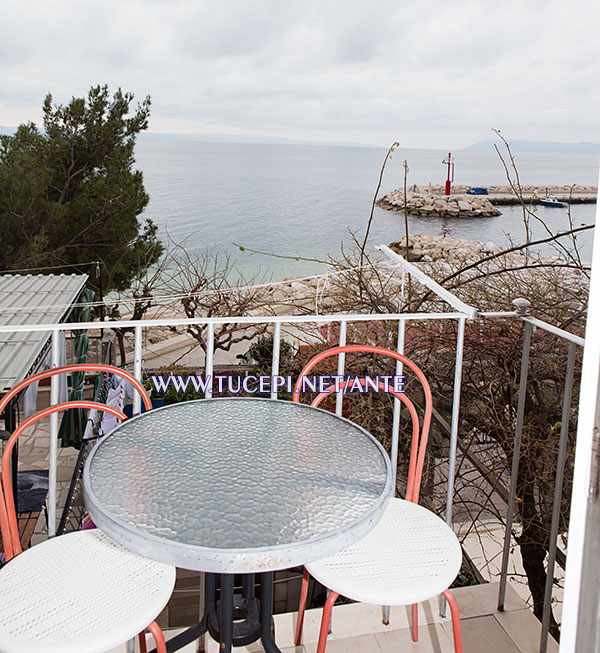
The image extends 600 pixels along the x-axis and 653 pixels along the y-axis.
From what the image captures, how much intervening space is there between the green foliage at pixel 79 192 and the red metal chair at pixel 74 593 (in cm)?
1000

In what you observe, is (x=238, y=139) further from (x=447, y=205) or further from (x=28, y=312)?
A: (x=28, y=312)

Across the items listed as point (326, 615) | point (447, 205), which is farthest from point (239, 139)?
point (326, 615)

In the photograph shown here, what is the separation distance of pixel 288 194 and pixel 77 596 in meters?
24.7

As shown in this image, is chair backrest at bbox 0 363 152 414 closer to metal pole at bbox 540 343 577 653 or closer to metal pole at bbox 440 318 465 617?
metal pole at bbox 440 318 465 617

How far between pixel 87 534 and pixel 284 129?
2303cm

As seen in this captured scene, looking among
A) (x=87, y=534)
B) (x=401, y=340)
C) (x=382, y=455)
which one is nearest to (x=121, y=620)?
(x=87, y=534)

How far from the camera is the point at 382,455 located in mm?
1185

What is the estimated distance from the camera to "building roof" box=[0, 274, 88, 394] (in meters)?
3.87

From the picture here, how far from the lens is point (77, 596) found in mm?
992

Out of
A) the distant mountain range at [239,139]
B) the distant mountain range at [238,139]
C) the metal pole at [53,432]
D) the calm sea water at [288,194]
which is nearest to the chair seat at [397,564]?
the metal pole at [53,432]

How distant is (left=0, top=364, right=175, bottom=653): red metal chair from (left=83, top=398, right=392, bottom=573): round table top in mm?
156

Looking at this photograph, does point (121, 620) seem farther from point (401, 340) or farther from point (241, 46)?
point (241, 46)

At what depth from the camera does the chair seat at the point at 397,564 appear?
3.40 feet

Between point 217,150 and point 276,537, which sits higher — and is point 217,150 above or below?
above
